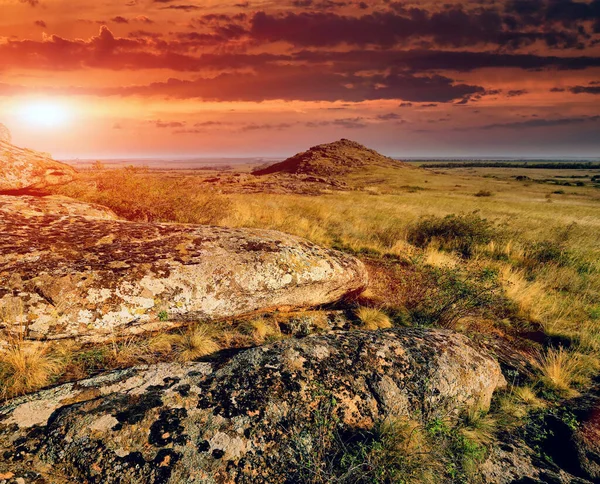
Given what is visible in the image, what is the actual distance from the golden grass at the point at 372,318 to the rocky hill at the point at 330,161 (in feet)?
182

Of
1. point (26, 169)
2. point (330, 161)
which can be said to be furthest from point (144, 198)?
point (330, 161)

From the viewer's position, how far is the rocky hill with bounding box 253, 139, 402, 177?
68.2 meters

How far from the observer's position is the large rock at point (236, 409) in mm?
2221

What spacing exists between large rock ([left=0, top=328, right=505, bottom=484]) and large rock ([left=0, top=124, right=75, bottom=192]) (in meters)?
8.33

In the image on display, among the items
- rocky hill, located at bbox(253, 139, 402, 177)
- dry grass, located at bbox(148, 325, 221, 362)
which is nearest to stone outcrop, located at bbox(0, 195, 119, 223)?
dry grass, located at bbox(148, 325, 221, 362)

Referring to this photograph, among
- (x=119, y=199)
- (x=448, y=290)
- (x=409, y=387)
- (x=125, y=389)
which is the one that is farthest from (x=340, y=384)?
(x=119, y=199)

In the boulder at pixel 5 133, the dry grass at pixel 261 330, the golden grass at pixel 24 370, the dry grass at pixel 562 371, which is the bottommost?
the dry grass at pixel 562 371

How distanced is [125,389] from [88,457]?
0.65 meters

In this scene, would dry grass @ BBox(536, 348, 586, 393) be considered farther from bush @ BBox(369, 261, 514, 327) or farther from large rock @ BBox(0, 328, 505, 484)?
bush @ BBox(369, 261, 514, 327)

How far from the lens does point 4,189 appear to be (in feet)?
26.2

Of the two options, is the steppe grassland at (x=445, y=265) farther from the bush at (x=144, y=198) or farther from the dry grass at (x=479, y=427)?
the dry grass at (x=479, y=427)

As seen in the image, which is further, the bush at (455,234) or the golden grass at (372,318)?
the bush at (455,234)

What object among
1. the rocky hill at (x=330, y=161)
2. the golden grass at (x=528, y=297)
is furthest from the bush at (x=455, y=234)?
the rocky hill at (x=330, y=161)

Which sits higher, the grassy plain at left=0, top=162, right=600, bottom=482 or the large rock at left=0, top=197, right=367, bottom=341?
the large rock at left=0, top=197, right=367, bottom=341
